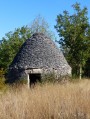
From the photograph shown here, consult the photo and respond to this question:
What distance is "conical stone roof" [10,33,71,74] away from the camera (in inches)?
894

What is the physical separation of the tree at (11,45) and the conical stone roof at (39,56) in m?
14.5

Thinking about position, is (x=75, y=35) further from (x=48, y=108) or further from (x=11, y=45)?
(x=48, y=108)

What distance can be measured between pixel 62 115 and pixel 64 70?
15.7m

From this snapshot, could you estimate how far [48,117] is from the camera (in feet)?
25.3

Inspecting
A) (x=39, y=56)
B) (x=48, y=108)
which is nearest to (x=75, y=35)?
(x=39, y=56)

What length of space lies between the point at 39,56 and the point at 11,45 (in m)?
16.9

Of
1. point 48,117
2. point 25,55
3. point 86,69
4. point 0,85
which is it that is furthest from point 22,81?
point 86,69

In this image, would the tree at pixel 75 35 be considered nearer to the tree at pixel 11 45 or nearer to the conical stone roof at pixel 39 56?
the tree at pixel 11 45

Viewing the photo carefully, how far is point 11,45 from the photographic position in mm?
39375

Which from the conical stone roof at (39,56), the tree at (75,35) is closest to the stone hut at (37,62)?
the conical stone roof at (39,56)

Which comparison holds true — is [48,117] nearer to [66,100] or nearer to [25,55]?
[66,100]

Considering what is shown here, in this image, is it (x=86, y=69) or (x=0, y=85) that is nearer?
(x=0, y=85)

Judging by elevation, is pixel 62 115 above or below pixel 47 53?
below

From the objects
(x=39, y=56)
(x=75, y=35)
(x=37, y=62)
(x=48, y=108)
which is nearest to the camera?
(x=48, y=108)
